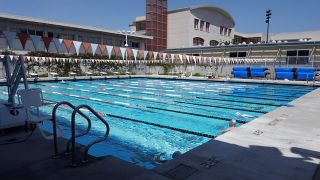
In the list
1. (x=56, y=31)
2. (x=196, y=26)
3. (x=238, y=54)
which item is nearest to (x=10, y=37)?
(x=56, y=31)

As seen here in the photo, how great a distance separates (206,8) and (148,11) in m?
10.5

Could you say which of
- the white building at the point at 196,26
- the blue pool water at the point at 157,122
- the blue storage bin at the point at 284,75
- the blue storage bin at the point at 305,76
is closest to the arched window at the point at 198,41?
the white building at the point at 196,26

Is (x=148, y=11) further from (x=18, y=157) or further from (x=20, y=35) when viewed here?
(x=18, y=157)

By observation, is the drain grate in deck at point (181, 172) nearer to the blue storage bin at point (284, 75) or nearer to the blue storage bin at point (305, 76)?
the blue storage bin at point (305, 76)

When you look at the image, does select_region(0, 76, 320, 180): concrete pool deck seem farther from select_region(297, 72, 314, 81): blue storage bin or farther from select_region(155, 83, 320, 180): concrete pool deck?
select_region(297, 72, 314, 81): blue storage bin

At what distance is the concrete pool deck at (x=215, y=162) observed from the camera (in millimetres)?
2799

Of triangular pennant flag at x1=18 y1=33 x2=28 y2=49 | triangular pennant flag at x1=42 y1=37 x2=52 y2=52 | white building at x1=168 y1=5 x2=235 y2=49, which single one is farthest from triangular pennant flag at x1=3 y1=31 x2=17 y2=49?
white building at x1=168 y1=5 x2=235 y2=49

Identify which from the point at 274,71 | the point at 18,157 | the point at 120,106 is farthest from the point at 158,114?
the point at 274,71

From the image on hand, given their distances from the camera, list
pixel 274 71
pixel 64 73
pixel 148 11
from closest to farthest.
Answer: pixel 274 71 < pixel 64 73 < pixel 148 11

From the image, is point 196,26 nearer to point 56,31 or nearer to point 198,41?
point 198,41

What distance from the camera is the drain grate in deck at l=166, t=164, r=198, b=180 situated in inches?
111

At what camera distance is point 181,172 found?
2.93 meters

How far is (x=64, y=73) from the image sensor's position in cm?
2320

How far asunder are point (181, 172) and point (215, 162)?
0.54 m
